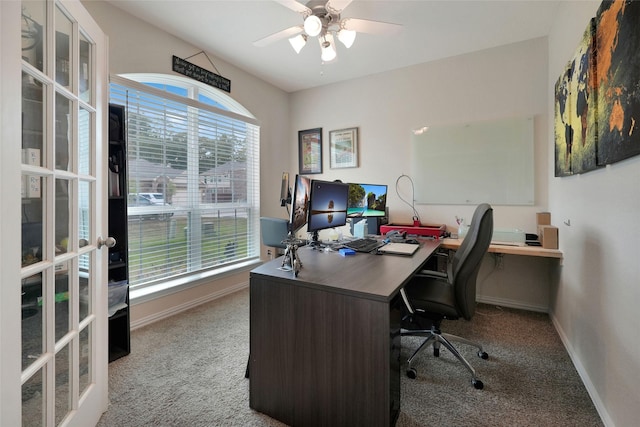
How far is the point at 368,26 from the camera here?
2.03m

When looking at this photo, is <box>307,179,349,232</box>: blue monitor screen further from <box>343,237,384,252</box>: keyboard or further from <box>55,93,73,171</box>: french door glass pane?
<box>55,93,73,171</box>: french door glass pane

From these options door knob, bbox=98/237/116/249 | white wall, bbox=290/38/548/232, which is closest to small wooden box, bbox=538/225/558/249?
white wall, bbox=290/38/548/232

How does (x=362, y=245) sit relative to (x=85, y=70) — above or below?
below

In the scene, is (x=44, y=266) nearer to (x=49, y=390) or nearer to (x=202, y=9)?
(x=49, y=390)

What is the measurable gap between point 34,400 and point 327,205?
1.70 meters

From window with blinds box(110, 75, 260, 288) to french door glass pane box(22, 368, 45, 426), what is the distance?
156 cm

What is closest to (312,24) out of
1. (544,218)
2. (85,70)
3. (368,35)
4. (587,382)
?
(368,35)

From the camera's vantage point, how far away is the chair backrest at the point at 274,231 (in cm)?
301

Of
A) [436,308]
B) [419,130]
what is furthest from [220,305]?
[419,130]

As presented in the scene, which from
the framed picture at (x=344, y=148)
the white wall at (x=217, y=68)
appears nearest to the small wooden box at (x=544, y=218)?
the framed picture at (x=344, y=148)

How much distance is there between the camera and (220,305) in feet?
9.68

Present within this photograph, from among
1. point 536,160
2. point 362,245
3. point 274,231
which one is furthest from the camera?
point 274,231

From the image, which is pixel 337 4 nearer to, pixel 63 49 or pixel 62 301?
pixel 63 49

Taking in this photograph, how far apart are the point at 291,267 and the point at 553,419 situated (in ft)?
5.10
